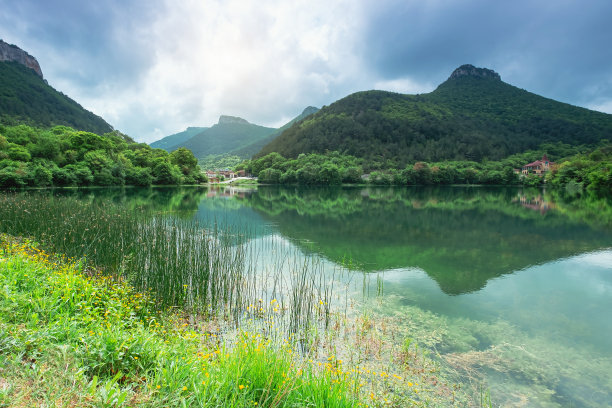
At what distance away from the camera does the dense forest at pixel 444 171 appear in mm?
50906

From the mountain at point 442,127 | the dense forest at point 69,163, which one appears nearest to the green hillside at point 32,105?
the dense forest at point 69,163

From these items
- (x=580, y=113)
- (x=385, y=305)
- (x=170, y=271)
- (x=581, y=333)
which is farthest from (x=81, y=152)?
(x=580, y=113)

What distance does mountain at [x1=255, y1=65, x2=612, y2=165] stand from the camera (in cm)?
8156

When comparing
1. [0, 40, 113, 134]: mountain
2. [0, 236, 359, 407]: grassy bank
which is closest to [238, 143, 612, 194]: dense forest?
[0, 40, 113, 134]: mountain

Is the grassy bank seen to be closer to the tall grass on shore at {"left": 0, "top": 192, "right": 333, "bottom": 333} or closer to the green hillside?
the tall grass on shore at {"left": 0, "top": 192, "right": 333, "bottom": 333}

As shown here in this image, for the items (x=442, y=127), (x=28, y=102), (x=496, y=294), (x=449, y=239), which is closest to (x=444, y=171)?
(x=442, y=127)

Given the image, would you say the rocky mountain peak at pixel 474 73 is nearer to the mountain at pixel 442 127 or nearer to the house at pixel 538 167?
the mountain at pixel 442 127

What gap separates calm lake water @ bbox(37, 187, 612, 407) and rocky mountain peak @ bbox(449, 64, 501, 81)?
5622 inches

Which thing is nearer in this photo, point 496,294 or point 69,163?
point 496,294

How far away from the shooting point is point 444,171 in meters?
65.2

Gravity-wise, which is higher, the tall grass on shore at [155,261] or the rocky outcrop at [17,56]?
the rocky outcrop at [17,56]

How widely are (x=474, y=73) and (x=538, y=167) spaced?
85.3 metres

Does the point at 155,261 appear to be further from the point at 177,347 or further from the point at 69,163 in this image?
the point at 69,163

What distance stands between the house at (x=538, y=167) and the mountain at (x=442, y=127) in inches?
384
